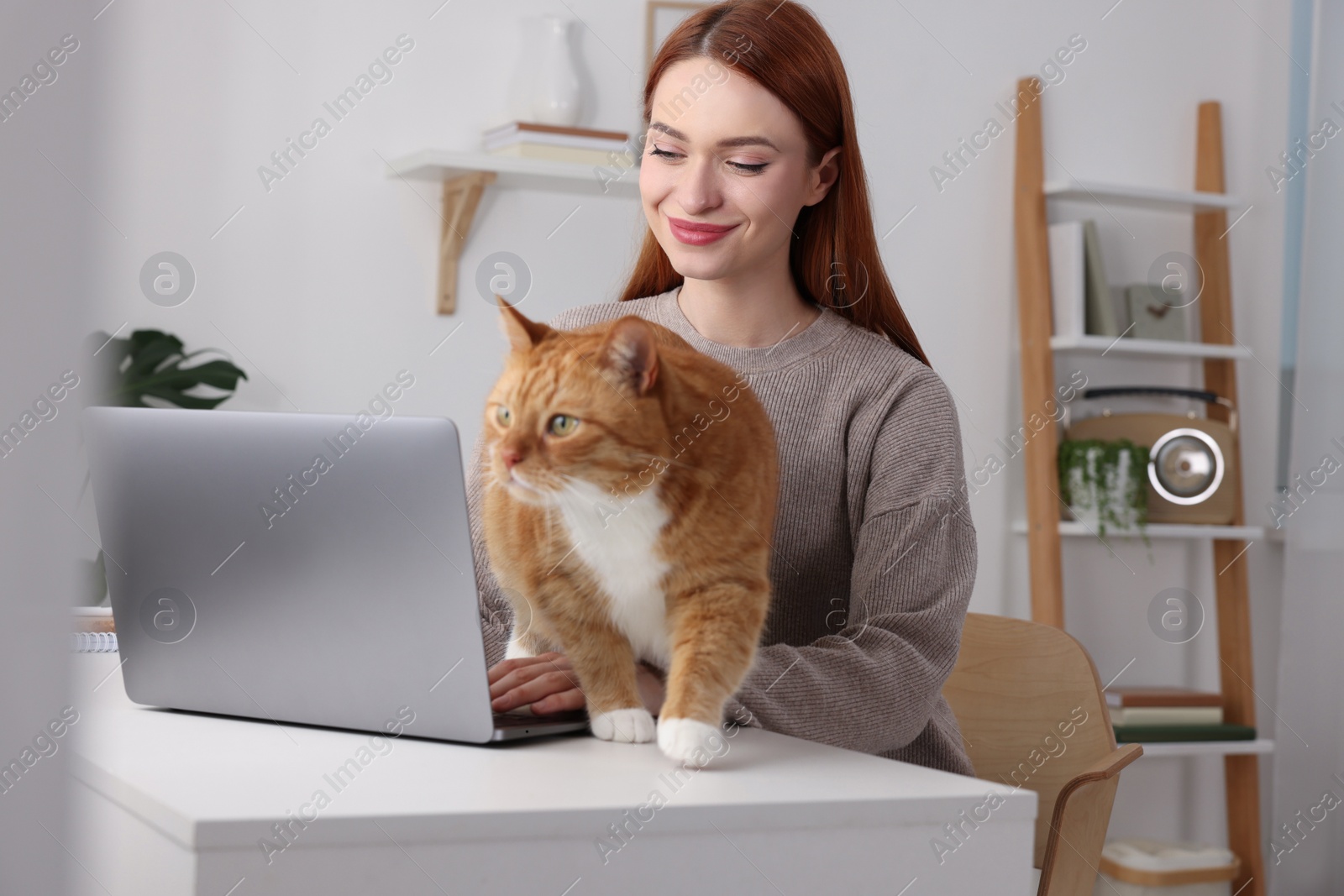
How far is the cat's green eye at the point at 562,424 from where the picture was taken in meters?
0.80

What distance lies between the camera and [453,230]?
7.88ft

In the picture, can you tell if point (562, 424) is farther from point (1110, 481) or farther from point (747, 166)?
point (1110, 481)

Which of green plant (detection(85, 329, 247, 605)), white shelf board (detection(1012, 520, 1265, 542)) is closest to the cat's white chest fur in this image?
green plant (detection(85, 329, 247, 605))

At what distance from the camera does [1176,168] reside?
3.03 metres

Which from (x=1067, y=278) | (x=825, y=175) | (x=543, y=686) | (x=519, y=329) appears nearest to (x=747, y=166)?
(x=825, y=175)

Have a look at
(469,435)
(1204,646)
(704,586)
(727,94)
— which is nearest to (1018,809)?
(704,586)

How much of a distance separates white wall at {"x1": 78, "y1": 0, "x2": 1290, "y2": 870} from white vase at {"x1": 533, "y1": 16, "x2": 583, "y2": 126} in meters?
0.08

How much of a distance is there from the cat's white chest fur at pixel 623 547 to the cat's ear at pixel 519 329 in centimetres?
12

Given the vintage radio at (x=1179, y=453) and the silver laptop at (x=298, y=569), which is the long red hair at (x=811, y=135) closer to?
the silver laptop at (x=298, y=569)

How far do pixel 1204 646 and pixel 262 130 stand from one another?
2.48m

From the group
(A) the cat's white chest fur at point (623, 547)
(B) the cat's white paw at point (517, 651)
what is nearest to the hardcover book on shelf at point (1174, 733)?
(B) the cat's white paw at point (517, 651)

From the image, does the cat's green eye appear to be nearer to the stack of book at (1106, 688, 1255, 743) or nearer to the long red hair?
the long red hair

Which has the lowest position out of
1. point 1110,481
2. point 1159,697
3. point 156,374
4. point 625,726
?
point 1159,697

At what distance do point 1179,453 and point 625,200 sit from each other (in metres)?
1.41
